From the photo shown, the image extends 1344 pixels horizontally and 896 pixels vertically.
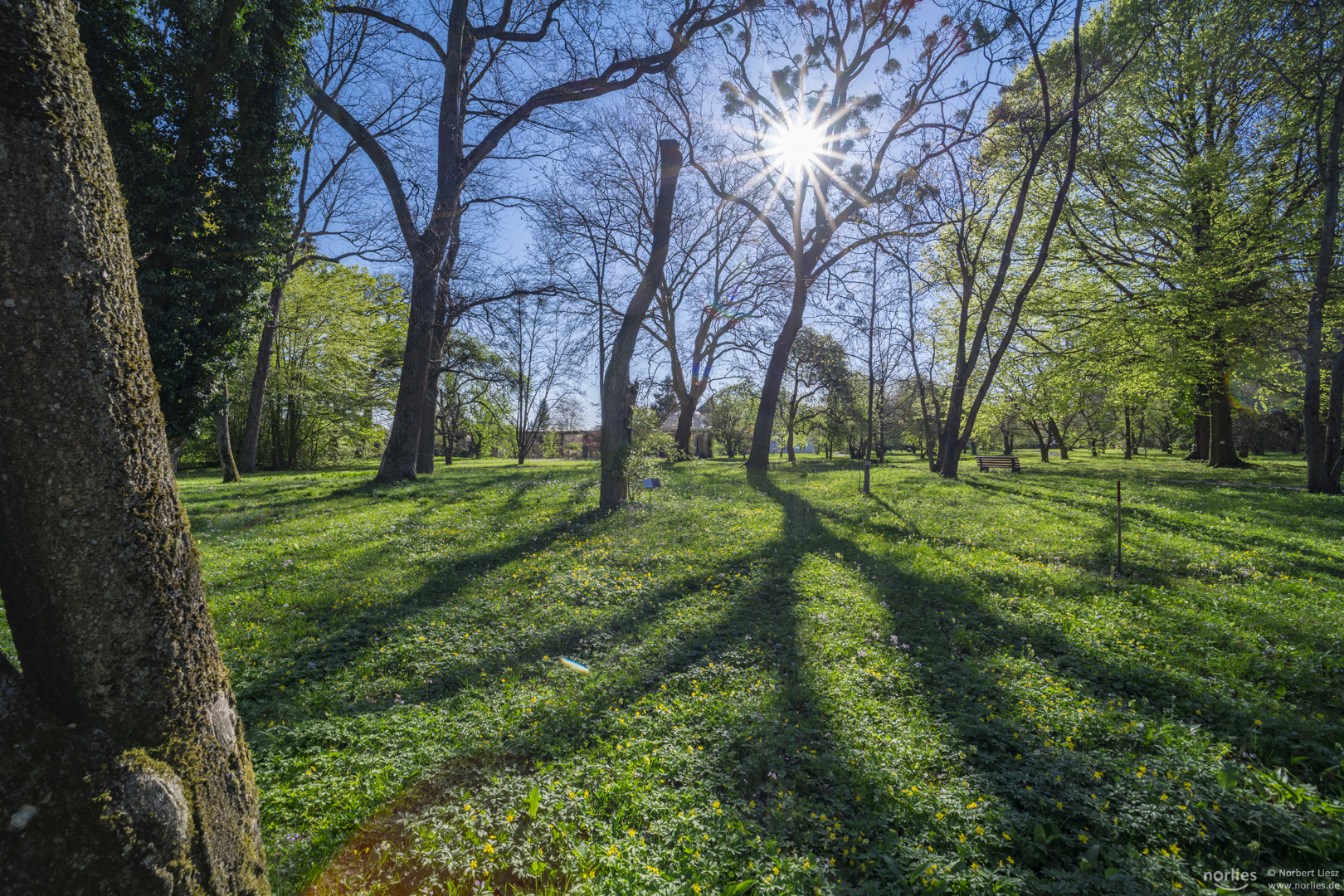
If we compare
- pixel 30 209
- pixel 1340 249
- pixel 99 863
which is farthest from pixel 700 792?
pixel 1340 249

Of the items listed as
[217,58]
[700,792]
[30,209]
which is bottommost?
[700,792]

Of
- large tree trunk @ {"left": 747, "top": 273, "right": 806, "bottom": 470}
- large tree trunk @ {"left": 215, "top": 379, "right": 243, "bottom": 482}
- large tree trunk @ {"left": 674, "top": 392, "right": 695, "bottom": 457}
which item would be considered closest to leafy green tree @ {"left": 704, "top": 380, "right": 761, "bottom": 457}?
large tree trunk @ {"left": 674, "top": 392, "right": 695, "bottom": 457}

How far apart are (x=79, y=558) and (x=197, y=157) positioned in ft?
31.1

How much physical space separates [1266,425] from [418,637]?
56.8 metres

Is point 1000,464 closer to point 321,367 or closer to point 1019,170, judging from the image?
point 1019,170

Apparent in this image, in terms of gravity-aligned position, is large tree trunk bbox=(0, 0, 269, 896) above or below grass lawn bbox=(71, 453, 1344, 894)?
above

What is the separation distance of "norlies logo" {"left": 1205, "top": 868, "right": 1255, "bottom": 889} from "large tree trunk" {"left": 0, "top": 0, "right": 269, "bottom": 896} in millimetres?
4330

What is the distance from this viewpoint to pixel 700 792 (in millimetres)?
3066

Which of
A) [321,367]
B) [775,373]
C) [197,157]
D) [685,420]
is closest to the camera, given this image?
[197,157]

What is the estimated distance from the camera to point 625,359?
10.6 metres

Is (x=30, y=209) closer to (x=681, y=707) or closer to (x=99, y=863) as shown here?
(x=99, y=863)

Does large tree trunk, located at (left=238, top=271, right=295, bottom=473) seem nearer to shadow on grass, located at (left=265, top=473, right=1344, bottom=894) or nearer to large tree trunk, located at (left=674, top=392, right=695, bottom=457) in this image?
large tree trunk, located at (left=674, top=392, right=695, bottom=457)

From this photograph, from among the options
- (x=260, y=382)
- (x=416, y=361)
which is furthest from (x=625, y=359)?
(x=260, y=382)

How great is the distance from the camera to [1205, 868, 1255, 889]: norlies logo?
8.02ft
